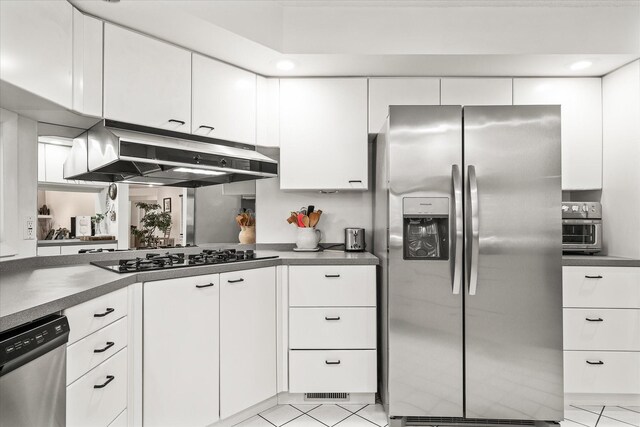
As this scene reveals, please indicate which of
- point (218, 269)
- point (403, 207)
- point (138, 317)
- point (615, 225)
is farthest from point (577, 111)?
point (138, 317)

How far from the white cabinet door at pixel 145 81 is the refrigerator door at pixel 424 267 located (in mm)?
1258

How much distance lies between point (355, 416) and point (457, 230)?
1.25 meters

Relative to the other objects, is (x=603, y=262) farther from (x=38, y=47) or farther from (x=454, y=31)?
(x=38, y=47)

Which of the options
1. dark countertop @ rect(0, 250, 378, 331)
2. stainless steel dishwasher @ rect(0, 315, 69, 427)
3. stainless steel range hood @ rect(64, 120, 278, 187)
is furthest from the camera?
stainless steel range hood @ rect(64, 120, 278, 187)

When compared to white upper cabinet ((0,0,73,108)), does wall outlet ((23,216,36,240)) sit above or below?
below

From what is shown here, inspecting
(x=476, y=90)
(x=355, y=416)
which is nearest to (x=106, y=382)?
(x=355, y=416)

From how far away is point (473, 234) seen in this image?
1935mm

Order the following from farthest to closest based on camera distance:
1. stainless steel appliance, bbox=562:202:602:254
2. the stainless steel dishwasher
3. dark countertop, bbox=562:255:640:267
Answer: stainless steel appliance, bbox=562:202:602:254 → dark countertop, bbox=562:255:640:267 → the stainless steel dishwasher

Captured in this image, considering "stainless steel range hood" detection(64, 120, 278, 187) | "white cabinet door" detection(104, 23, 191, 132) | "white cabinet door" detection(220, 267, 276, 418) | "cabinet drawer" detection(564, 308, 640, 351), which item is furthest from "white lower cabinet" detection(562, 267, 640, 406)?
"white cabinet door" detection(104, 23, 191, 132)

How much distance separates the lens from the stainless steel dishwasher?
3.16 feet

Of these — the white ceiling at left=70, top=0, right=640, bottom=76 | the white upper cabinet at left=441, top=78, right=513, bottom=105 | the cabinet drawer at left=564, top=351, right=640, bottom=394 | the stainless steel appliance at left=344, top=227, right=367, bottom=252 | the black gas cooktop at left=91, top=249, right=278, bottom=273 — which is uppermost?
the white ceiling at left=70, top=0, right=640, bottom=76

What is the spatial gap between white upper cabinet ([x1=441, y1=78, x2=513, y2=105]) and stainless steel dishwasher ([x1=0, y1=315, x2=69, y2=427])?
2.52 meters

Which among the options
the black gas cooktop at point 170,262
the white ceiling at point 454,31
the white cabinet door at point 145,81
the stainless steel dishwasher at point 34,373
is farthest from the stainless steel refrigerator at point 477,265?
the stainless steel dishwasher at point 34,373

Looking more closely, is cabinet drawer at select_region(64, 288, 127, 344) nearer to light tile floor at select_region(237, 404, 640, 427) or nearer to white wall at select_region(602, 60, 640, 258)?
light tile floor at select_region(237, 404, 640, 427)
